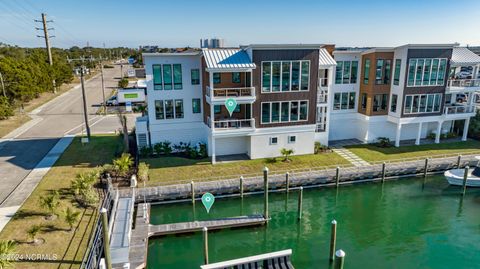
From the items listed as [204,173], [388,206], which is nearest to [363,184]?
[388,206]

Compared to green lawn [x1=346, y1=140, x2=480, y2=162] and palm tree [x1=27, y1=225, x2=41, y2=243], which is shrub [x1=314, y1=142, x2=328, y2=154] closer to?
green lawn [x1=346, y1=140, x2=480, y2=162]

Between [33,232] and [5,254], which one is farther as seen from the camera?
[33,232]

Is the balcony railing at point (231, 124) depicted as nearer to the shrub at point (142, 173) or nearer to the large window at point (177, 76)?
the large window at point (177, 76)

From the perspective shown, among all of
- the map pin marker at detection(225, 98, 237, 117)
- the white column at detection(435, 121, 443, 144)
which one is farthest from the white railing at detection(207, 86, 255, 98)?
the white column at detection(435, 121, 443, 144)

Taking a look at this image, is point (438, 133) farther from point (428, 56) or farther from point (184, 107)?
point (184, 107)

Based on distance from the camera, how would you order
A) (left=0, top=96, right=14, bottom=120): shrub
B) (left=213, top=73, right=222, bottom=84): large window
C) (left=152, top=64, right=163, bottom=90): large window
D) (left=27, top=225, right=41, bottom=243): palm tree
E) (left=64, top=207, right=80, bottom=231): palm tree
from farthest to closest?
(left=0, top=96, right=14, bottom=120): shrub < (left=152, top=64, right=163, bottom=90): large window < (left=213, top=73, right=222, bottom=84): large window < (left=64, top=207, right=80, bottom=231): palm tree < (left=27, top=225, right=41, bottom=243): palm tree

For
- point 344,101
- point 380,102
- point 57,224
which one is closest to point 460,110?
point 380,102
